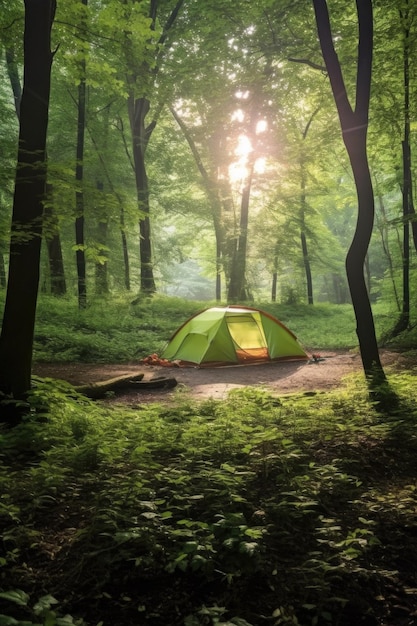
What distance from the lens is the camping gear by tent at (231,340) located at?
1124 cm

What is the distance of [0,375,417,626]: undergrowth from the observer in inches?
94.2

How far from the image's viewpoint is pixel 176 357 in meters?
11.6

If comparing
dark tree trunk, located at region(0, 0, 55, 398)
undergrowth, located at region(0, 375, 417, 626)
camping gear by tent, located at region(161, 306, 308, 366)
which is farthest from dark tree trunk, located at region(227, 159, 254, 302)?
undergrowth, located at region(0, 375, 417, 626)

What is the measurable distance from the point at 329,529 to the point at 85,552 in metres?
1.68

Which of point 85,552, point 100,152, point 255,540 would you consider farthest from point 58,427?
point 100,152

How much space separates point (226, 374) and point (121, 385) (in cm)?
298

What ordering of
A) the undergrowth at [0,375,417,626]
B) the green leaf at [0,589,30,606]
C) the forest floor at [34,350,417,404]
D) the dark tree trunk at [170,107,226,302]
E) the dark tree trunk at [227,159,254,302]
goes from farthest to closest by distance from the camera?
1. the dark tree trunk at [170,107,226,302]
2. the dark tree trunk at [227,159,254,302]
3. the forest floor at [34,350,417,404]
4. the undergrowth at [0,375,417,626]
5. the green leaf at [0,589,30,606]

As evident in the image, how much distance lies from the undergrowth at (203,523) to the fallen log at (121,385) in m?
1.88

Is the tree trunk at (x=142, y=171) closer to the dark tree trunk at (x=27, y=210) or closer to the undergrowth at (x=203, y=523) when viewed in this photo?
the dark tree trunk at (x=27, y=210)

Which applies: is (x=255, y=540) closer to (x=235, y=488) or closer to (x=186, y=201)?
(x=235, y=488)

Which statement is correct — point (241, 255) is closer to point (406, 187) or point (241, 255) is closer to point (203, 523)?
point (406, 187)

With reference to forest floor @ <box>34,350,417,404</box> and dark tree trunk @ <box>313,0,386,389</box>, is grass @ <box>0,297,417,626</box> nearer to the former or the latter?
dark tree trunk @ <box>313,0,386,389</box>

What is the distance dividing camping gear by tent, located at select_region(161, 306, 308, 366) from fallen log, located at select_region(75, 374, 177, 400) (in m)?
2.45

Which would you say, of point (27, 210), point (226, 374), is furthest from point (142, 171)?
point (27, 210)
